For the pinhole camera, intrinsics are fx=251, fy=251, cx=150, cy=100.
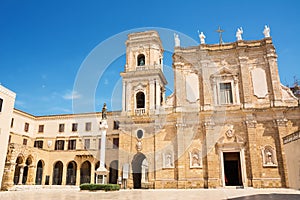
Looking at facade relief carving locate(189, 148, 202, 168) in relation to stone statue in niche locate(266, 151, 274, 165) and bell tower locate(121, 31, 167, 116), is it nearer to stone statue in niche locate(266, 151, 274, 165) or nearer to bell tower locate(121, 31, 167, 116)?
bell tower locate(121, 31, 167, 116)

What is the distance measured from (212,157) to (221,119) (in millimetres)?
3456

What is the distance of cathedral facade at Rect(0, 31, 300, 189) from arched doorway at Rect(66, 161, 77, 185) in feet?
19.9

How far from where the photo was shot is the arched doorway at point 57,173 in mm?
32388

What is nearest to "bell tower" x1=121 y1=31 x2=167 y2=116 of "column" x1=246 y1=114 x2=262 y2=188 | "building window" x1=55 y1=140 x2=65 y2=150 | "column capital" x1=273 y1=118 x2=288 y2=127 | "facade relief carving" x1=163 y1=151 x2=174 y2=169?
"facade relief carving" x1=163 y1=151 x2=174 y2=169

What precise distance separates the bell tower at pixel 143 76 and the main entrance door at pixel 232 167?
778 centimetres

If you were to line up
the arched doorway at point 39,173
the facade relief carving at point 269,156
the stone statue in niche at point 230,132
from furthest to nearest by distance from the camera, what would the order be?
the arched doorway at point 39,173 < the stone statue in niche at point 230,132 < the facade relief carving at point 269,156

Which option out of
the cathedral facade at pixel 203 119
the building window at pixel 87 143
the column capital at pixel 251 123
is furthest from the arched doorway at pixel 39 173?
the column capital at pixel 251 123

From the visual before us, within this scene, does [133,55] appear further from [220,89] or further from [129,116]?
[220,89]

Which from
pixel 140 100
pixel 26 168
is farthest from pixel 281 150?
pixel 26 168

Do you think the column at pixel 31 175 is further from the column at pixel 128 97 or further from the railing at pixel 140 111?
the railing at pixel 140 111

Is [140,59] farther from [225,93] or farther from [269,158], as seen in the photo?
[269,158]

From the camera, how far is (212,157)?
21594 mm

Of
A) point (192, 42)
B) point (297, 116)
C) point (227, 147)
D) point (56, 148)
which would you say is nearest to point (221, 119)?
point (227, 147)

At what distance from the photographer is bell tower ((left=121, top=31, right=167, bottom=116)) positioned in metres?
25.0
